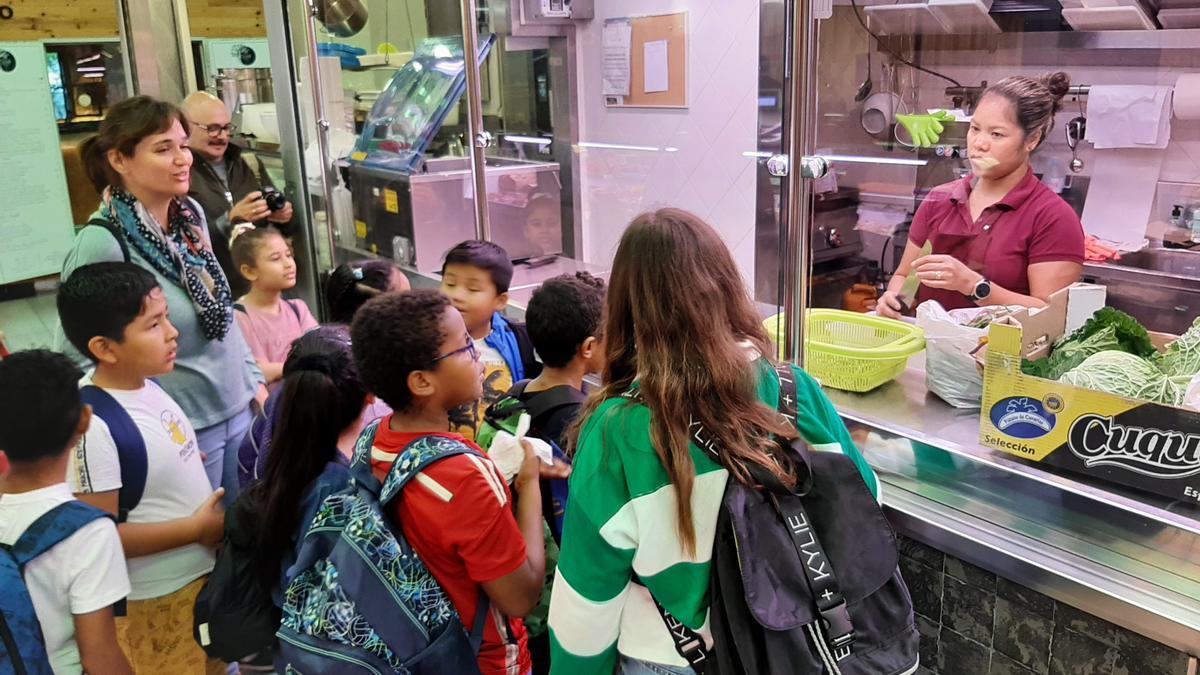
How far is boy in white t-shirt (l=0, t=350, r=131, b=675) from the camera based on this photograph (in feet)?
5.11

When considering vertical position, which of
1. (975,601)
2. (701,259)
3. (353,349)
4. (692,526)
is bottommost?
(975,601)

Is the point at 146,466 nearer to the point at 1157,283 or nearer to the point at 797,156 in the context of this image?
the point at 797,156

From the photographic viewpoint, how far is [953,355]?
5.72 ft

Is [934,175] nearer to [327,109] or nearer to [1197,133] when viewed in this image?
[1197,133]

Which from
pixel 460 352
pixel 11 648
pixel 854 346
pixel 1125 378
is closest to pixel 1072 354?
pixel 1125 378

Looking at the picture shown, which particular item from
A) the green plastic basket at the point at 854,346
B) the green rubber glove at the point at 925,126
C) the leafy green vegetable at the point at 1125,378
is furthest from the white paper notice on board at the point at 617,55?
the leafy green vegetable at the point at 1125,378

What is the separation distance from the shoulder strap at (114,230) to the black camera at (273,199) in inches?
26.4

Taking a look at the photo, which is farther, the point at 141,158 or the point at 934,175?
the point at 934,175

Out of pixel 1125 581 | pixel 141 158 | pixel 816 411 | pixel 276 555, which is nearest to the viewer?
pixel 816 411

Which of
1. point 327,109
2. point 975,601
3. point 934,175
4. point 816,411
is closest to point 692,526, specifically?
point 816,411

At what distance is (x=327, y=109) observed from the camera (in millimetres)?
2934

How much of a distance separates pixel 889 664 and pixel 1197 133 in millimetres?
2310

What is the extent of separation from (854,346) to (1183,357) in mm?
604

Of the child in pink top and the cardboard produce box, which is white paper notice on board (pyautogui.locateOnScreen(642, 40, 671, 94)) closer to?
the child in pink top
